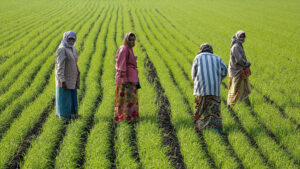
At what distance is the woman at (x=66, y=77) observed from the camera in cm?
449

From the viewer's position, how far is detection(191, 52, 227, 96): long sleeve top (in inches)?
171

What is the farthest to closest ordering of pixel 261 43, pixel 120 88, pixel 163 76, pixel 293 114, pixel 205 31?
pixel 205 31 → pixel 261 43 → pixel 163 76 → pixel 293 114 → pixel 120 88

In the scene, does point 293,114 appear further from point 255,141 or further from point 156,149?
point 156,149

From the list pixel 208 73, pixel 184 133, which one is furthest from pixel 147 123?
pixel 208 73

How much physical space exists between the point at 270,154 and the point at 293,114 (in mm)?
2000

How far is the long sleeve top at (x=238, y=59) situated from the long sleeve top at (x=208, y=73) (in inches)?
51.3

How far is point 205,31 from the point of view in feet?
52.1

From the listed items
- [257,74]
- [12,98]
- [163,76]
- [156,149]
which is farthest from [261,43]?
[12,98]

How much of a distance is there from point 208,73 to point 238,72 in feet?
5.35

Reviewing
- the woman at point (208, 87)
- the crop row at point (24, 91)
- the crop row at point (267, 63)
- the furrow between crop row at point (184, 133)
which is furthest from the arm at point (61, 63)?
the crop row at point (267, 63)

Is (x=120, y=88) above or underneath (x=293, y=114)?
above

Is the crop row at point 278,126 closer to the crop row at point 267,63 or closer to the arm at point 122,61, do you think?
the crop row at point 267,63

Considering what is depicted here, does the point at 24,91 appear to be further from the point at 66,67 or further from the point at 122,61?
the point at 122,61

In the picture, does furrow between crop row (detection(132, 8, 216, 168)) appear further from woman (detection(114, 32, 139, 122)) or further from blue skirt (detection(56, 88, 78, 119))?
blue skirt (detection(56, 88, 78, 119))
